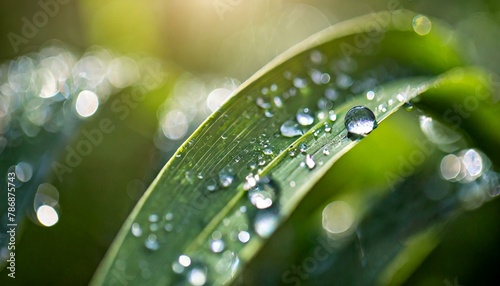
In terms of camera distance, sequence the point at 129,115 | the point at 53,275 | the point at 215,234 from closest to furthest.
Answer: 1. the point at 215,234
2. the point at 53,275
3. the point at 129,115

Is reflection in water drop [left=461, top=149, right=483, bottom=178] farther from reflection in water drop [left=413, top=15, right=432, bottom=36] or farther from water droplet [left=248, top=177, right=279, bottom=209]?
water droplet [left=248, top=177, right=279, bottom=209]

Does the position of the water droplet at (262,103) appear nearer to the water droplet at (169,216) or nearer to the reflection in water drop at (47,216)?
the water droplet at (169,216)

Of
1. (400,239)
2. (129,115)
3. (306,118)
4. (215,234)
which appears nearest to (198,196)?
(215,234)

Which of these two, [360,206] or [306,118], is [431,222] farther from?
[306,118]

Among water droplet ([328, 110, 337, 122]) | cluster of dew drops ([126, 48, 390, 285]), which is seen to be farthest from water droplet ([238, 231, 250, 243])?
water droplet ([328, 110, 337, 122])

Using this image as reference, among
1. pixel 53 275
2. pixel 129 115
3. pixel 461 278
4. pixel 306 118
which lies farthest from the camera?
pixel 129 115

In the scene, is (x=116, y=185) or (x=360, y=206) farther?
(x=116, y=185)
